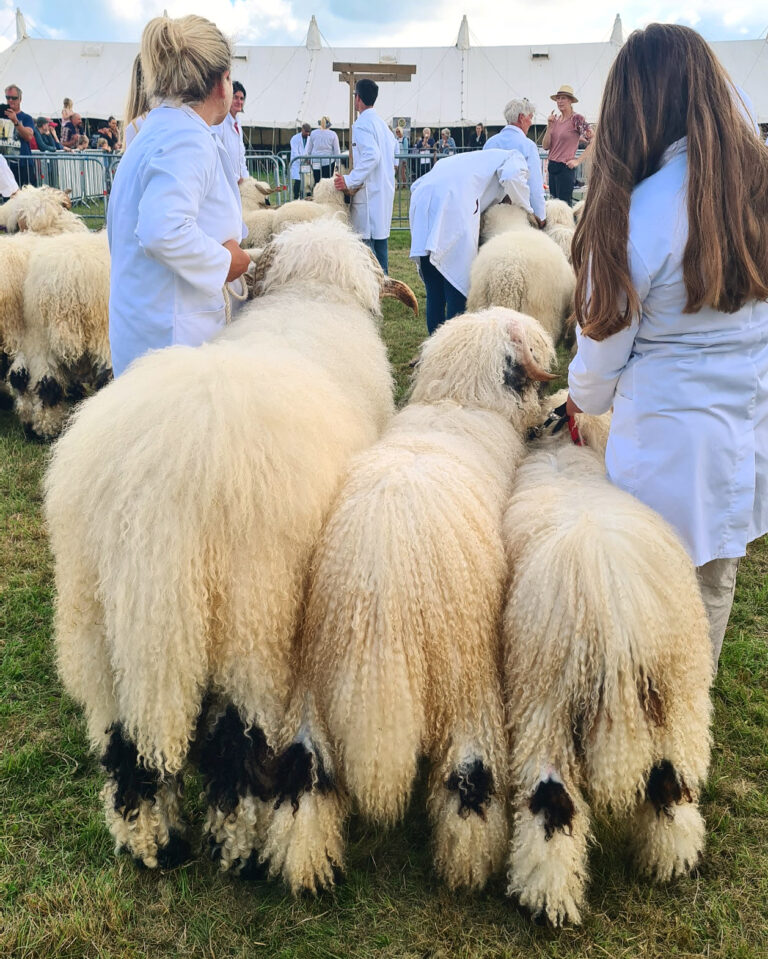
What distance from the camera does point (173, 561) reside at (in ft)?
6.32

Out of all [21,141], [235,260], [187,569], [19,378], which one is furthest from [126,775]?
[21,141]

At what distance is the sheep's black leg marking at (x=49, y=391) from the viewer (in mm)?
5676

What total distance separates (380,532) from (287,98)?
31204 millimetres

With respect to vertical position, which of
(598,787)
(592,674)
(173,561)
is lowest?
(598,787)

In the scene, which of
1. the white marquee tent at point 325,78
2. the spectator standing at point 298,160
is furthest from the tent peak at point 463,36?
the spectator standing at point 298,160

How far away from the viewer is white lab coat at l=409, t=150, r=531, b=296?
6.47 meters

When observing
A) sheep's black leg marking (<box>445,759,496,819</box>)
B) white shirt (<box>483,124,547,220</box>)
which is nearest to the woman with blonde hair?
sheep's black leg marking (<box>445,759,496,819</box>)

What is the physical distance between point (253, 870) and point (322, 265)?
112 inches

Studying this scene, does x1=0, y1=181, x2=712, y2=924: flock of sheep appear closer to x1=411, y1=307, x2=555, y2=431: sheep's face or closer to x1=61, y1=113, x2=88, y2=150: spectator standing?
x1=411, y1=307, x2=555, y2=431: sheep's face

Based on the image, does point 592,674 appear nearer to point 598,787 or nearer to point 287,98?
point 598,787

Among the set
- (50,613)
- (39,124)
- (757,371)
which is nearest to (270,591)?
(757,371)

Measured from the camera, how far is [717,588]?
2789 millimetres

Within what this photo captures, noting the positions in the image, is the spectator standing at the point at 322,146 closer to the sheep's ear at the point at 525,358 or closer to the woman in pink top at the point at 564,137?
the woman in pink top at the point at 564,137

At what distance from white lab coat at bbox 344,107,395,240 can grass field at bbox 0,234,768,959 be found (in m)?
7.24
